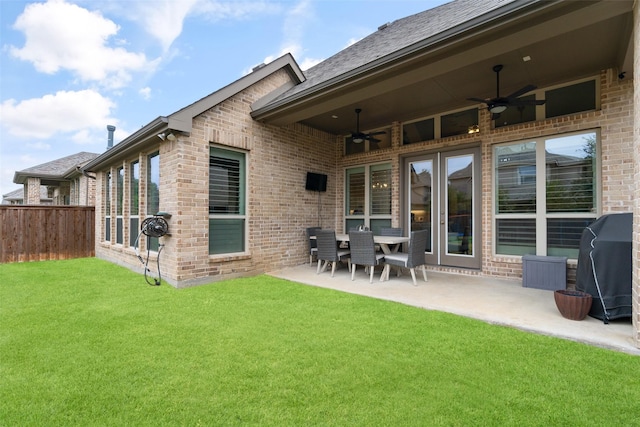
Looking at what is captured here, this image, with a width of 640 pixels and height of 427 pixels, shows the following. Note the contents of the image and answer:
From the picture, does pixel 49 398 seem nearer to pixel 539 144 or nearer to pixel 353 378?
pixel 353 378

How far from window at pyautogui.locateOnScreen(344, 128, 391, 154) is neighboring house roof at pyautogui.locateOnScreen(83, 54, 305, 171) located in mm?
2020

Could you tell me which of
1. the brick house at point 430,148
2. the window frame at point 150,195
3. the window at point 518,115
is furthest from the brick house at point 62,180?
the window at point 518,115

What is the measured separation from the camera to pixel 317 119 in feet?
22.2

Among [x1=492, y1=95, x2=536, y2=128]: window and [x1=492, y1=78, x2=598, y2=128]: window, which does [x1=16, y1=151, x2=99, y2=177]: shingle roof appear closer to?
[x1=492, y1=95, x2=536, y2=128]: window

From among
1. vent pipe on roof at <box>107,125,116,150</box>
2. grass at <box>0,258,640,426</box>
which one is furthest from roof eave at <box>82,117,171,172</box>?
vent pipe on roof at <box>107,125,116,150</box>

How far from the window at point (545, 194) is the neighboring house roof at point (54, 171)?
13478 mm

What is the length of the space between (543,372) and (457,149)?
4.60m

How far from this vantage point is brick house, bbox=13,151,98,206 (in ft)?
36.5

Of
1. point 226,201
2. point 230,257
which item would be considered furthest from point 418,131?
point 230,257

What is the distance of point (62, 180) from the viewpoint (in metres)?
13.1

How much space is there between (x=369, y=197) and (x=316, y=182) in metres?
1.38

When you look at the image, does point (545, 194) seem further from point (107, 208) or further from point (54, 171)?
point (54, 171)

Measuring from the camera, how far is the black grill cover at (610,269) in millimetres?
3070

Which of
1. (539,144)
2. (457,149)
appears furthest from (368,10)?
(539,144)
